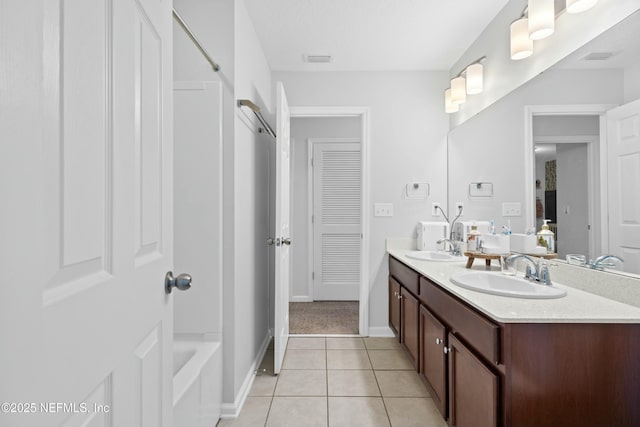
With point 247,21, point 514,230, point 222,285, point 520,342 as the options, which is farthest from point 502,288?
point 247,21

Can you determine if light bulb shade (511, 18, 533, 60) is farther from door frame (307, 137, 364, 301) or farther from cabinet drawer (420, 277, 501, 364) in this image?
door frame (307, 137, 364, 301)

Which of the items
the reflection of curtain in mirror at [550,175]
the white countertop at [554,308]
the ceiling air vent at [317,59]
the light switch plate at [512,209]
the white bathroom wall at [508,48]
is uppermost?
the ceiling air vent at [317,59]

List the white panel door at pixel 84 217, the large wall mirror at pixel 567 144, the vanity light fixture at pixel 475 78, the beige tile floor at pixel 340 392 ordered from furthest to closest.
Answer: the vanity light fixture at pixel 475 78 < the beige tile floor at pixel 340 392 < the large wall mirror at pixel 567 144 < the white panel door at pixel 84 217

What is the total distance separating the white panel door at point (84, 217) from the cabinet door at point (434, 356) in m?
1.31

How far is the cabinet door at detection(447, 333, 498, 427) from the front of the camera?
1.14 m

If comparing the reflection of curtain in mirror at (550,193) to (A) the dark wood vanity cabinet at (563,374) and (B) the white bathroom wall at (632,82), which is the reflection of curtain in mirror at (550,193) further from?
(A) the dark wood vanity cabinet at (563,374)

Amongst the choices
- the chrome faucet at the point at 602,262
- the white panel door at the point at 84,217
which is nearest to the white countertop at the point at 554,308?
the chrome faucet at the point at 602,262

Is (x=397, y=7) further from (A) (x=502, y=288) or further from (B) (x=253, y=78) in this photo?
(A) (x=502, y=288)

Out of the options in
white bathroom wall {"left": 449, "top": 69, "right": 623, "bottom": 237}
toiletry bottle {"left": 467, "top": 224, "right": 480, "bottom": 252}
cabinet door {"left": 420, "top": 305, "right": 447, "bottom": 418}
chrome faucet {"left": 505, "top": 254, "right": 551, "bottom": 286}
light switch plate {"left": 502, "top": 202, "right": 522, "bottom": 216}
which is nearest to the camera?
white bathroom wall {"left": 449, "top": 69, "right": 623, "bottom": 237}

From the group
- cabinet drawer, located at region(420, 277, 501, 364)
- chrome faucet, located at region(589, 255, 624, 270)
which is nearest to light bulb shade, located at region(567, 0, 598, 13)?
chrome faucet, located at region(589, 255, 624, 270)

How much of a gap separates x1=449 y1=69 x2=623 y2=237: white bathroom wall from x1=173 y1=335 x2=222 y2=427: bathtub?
1.91m

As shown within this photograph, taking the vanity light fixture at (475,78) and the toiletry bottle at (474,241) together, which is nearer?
the toiletry bottle at (474,241)

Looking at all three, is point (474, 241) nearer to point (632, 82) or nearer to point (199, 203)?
point (632, 82)

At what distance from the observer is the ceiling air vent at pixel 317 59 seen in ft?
8.73
